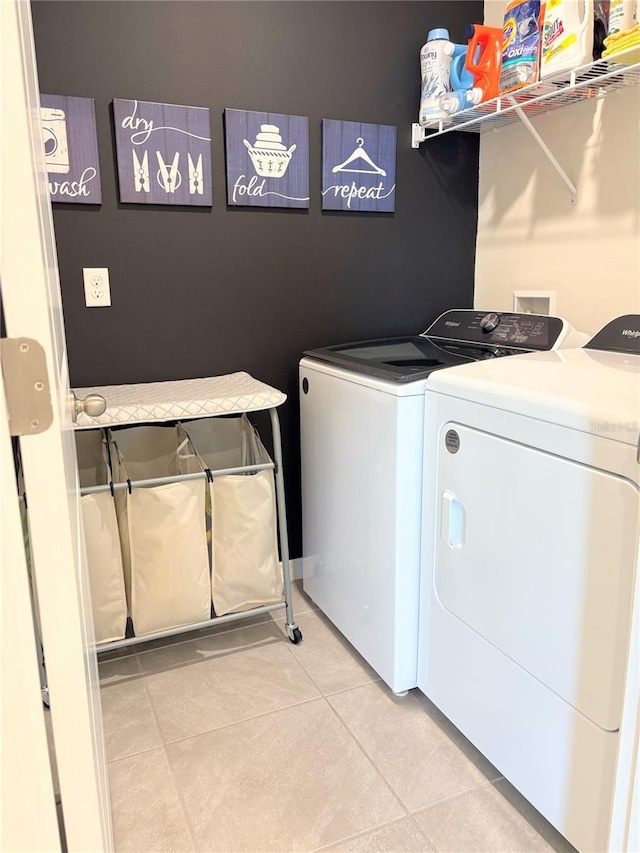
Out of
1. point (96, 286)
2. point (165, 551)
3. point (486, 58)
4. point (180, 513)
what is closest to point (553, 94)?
point (486, 58)

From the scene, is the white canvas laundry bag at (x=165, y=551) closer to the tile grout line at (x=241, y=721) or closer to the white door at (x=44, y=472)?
the tile grout line at (x=241, y=721)

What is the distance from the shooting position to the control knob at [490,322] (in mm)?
1945

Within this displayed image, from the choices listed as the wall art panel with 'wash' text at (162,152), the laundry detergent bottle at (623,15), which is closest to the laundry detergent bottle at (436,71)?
the laundry detergent bottle at (623,15)

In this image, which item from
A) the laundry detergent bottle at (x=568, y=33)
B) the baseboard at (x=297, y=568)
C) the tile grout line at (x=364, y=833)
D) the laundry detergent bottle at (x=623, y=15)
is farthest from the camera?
the baseboard at (x=297, y=568)

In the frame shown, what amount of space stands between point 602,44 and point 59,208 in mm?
1543

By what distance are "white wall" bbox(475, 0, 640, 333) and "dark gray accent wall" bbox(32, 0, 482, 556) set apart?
0.36ft

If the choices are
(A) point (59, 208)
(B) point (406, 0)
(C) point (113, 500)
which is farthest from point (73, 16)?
(C) point (113, 500)

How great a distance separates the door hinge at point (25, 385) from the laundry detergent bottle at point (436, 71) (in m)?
1.85

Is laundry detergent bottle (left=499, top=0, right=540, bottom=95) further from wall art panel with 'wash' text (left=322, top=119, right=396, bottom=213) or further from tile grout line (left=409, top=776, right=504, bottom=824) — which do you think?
tile grout line (left=409, top=776, right=504, bottom=824)

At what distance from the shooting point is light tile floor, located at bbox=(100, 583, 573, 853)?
1.31 meters

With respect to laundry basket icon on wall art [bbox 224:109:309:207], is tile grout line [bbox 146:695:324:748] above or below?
below

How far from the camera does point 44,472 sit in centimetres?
62

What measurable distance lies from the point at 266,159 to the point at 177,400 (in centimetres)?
89

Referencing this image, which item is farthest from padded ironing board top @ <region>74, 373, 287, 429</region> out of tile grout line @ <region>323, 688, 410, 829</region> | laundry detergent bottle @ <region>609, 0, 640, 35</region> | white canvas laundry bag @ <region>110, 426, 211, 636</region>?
laundry detergent bottle @ <region>609, 0, 640, 35</region>
